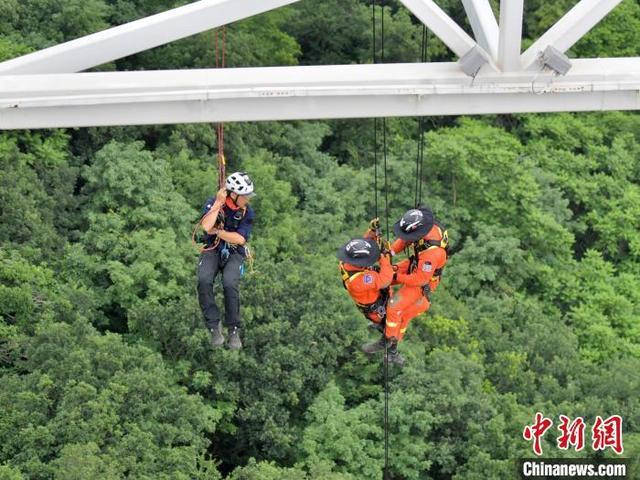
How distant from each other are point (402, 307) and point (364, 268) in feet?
3.39

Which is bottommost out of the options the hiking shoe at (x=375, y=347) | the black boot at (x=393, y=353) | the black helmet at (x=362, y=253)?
the black boot at (x=393, y=353)

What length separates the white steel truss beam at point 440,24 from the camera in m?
12.2

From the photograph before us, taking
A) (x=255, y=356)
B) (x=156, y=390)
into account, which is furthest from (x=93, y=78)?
(x=255, y=356)

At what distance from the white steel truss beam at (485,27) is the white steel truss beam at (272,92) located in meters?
0.32

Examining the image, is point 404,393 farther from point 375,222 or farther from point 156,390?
point 375,222

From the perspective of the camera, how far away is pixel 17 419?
22.7m

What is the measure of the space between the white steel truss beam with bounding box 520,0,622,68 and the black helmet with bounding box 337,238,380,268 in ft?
8.45

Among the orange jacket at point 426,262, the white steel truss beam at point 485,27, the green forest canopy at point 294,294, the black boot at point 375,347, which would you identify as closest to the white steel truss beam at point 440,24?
the white steel truss beam at point 485,27

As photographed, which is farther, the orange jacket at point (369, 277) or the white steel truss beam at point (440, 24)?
the orange jacket at point (369, 277)

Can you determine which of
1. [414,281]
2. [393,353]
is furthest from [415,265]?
[393,353]

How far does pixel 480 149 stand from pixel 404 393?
8757 mm

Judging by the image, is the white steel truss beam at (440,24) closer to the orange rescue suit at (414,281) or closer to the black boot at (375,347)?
the orange rescue suit at (414,281)

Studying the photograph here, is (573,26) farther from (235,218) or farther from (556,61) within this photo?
(235,218)

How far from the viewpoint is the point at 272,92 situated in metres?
12.3
